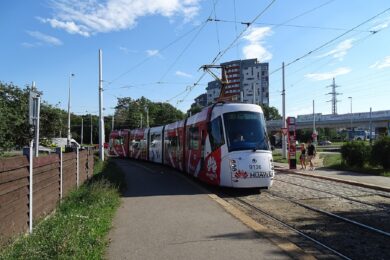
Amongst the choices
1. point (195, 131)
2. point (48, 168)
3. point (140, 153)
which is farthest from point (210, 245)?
point (140, 153)

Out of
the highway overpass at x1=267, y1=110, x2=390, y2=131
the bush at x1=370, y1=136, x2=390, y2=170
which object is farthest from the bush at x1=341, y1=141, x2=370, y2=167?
the highway overpass at x1=267, y1=110, x2=390, y2=131

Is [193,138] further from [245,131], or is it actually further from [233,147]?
[233,147]

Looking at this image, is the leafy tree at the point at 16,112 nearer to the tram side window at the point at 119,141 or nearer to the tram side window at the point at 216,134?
the tram side window at the point at 216,134

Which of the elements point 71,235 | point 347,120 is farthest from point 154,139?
point 347,120

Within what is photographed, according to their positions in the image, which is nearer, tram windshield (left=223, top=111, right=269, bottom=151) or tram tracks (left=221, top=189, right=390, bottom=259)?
tram tracks (left=221, top=189, right=390, bottom=259)

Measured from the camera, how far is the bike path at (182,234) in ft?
23.4

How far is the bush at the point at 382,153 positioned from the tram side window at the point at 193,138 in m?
9.73

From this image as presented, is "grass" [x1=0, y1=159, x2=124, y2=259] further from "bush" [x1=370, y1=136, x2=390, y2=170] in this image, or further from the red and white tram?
"bush" [x1=370, y1=136, x2=390, y2=170]

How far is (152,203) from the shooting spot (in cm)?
1294

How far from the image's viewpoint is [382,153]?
931 inches

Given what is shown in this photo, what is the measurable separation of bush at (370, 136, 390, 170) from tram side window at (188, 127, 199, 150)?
973 cm

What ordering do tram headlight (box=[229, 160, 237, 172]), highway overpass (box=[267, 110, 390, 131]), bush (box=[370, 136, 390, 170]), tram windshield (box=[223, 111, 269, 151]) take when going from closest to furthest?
tram headlight (box=[229, 160, 237, 172]) → tram windshield (box=[223, 111, 269, 151]) → bush (box=[370, 136, 390, 170]) → highway overpass (box=[267, 110, 390, 131])

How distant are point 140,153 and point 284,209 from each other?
1203 inches

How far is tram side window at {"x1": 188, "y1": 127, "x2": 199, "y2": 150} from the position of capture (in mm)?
19344
